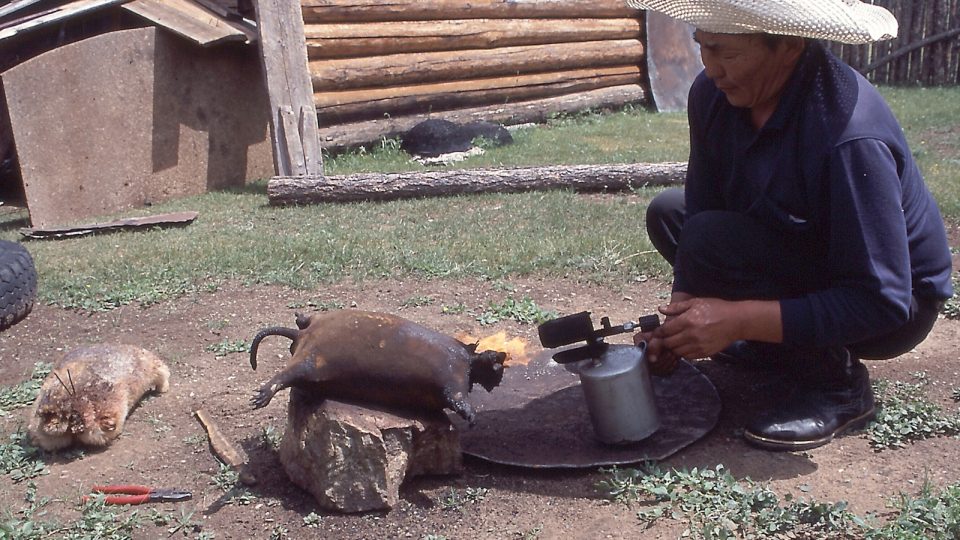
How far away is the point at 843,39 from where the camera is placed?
9.28 ft

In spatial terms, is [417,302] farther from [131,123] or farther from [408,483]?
[131,123]

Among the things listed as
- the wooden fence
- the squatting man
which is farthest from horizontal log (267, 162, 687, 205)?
the wooden fence

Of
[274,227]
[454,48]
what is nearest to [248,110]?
[274,227]

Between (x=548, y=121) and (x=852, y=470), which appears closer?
(x=852, y=470)

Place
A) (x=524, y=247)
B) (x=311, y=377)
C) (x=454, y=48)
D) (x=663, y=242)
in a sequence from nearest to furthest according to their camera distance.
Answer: (x=311, y=377) → (x=663, y=242) → (x=524, y=247) → (x=454, y=48)

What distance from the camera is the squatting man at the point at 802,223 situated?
2711mm

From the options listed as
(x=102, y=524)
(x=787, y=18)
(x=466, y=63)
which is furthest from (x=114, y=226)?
(x=787, y=18)

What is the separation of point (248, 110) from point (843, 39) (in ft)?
21.2

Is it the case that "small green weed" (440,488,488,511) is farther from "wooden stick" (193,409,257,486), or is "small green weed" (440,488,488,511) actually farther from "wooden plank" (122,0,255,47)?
"wooden plank" (122,0,255,47)

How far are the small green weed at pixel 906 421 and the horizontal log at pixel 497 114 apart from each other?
6.62 m

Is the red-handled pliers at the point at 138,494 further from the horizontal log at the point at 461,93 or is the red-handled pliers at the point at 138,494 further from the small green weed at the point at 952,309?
the horizontal log at the point at 461,93

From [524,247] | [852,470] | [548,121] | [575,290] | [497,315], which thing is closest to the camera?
[852,470]

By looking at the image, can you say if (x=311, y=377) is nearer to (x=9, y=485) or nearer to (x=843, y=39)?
(x=9, y=485)

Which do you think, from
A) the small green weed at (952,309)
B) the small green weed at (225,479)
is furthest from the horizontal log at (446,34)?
the small green weed at (225,479)
